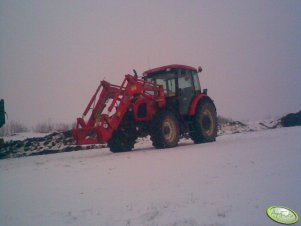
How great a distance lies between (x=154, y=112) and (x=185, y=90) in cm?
173

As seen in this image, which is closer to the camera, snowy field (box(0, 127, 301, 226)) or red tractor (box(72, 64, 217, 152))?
snowy field (box(0, 127, 301, 226))

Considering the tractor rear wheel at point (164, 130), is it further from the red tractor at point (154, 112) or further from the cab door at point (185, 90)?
the cab door at point (185, 90)

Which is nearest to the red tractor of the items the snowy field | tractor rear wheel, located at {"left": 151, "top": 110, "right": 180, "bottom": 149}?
tractor rear wheel, located at {"left": 151, "top": 110, "right": 180, "bottom": 149}

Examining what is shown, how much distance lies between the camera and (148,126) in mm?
10500

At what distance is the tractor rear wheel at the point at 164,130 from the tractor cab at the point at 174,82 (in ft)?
3.08

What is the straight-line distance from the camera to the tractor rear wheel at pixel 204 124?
1149 cm

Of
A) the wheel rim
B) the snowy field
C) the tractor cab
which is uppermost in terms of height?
the tractor cab

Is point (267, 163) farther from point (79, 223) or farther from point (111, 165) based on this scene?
point (79, 223)

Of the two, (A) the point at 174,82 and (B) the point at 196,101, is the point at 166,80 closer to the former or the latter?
(A) the point at 174,82

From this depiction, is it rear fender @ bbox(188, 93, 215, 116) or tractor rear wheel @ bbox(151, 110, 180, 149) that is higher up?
rear fender @ bbox(188, 93, 215, 116)

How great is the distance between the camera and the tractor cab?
11422mm

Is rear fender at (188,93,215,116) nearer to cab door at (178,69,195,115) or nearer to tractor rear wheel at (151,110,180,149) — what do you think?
cab door at (178,69,195,115)

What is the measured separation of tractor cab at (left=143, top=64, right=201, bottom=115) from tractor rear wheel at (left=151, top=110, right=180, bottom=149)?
939 mm

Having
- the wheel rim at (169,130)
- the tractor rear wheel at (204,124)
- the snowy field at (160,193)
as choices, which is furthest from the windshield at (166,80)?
the snowy field at (160,193)
